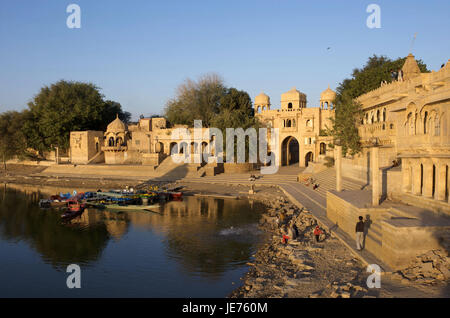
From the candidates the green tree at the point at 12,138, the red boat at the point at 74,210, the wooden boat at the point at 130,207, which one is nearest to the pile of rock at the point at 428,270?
the wooden boat at the point at 130,207

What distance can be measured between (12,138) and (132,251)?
136 ft

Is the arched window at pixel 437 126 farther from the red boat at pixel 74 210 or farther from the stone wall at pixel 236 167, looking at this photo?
the stone wall at pixel 236 167

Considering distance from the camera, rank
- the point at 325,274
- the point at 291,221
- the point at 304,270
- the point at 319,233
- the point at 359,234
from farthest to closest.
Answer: the point at 291,221, the point at 319,233, the point at 359,234, the point at 304,270, the point at 325,274

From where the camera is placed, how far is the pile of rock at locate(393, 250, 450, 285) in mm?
9391

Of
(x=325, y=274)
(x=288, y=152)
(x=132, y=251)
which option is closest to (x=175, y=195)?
(x=132, y=251)

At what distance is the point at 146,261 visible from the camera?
14.2m

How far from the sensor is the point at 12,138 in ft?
159

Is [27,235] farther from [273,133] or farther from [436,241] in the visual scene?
[273,133]

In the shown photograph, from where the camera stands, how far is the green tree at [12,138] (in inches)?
1890

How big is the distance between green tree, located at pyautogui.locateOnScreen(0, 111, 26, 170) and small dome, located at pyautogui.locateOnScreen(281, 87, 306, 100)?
113 ft

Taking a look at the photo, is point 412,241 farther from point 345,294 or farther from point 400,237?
point 345,294

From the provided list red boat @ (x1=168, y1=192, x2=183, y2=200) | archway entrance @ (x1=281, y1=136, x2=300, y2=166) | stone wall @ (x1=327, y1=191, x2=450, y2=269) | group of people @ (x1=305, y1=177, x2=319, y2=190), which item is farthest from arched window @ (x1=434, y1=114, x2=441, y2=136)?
archway entrance @ (x1=281, y1=136, x2=300, y2=166)

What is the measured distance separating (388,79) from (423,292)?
28.6m
